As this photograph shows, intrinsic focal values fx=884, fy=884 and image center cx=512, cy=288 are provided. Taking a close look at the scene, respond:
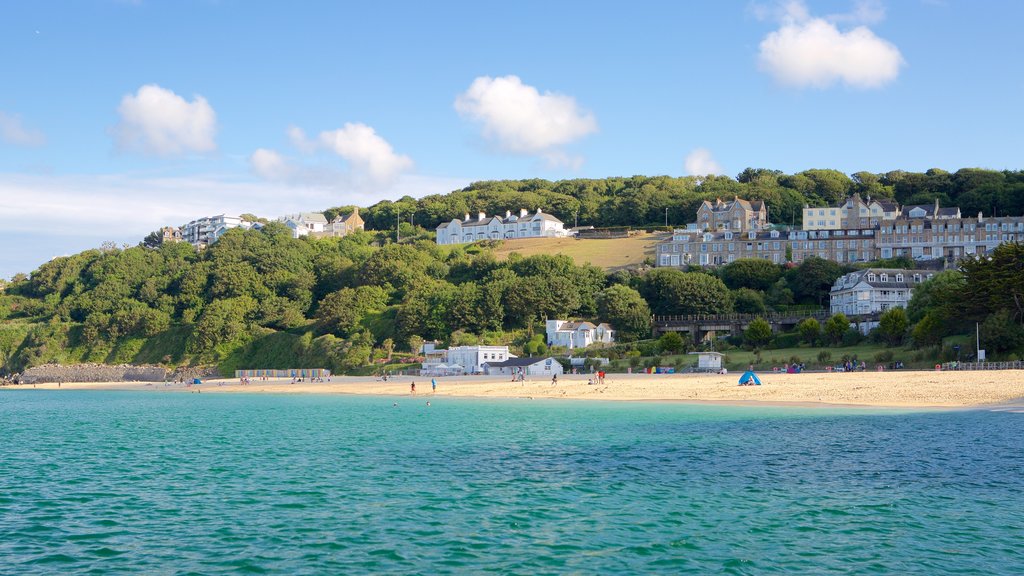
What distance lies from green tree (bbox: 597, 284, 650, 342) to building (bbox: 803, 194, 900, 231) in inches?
1808

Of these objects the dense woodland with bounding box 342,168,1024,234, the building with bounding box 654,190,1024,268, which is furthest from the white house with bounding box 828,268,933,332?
the dense woodland with bounding box 342,168,1024,234

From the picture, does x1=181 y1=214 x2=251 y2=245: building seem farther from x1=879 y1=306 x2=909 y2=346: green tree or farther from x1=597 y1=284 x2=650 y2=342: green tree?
x1=879 y1=306 x2=909 y2=346: green tree

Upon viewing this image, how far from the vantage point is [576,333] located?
81.2 meters

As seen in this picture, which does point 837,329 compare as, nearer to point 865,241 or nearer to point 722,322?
point 722,322

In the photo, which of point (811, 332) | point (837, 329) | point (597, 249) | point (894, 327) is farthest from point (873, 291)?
point (597, 249)

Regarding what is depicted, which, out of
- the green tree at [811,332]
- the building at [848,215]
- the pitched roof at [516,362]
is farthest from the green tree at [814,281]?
the pitched roof at [516,362]

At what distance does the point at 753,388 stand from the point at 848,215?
3214 inches

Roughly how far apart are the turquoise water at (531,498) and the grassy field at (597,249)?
255 ft

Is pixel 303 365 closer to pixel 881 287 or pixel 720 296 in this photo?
pixel 720 296

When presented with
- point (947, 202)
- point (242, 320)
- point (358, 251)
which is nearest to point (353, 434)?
point (242, 320)

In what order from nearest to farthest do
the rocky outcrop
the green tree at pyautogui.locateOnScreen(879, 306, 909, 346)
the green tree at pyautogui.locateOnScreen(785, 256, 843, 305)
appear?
1. the green tree at pyautogui.locateOnScreen(879, 306, 909, 346)
2. the green tree at pyautogui.locateOnScreen(785, 256, 843, 305)
3. the rocky outcrop

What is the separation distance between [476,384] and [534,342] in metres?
19.1

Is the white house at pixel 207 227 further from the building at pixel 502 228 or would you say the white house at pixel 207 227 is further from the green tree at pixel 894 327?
the green tree at pixel 894 327

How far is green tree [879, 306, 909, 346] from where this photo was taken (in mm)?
64625
